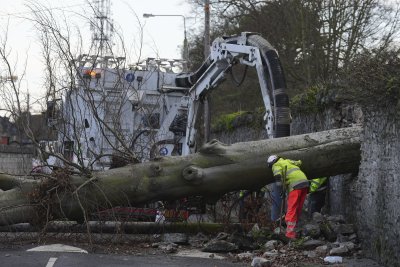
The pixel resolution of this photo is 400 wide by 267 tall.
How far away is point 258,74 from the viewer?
13.2 meters

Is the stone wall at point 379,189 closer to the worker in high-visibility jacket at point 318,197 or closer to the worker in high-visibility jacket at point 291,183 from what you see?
the worker in high-visibility jacket at point 291,183

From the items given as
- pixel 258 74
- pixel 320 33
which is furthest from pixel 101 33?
pixel 320 33

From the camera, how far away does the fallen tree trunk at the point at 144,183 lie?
1062 cm

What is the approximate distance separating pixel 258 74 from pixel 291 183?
124 inches

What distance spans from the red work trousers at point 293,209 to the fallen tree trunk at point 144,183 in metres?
0.54

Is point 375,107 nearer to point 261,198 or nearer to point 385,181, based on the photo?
point 385,181

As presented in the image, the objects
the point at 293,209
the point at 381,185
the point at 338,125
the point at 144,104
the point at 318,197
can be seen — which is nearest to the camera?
the point at 381,185

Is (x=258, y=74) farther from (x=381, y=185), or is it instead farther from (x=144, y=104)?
(x=381, y=185)

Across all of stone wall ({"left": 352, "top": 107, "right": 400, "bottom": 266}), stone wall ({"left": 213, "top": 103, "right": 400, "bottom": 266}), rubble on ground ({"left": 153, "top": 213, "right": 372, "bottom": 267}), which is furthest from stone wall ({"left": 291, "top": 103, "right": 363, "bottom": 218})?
stone wall ({"left": 352, "top": 107, "right": 400, "bottom": 266})

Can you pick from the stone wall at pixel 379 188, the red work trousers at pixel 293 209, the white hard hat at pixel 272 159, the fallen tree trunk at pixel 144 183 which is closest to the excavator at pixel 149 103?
the fallen tree trunk at pixel 144 183

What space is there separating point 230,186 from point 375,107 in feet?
8.50

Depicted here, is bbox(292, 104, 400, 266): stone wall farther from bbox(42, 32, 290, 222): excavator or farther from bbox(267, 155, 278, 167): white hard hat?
bbox(42, 32, 290, 222): excavator

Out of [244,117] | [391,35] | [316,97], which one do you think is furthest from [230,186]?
[391,35]

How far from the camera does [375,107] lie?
30.3 feet
